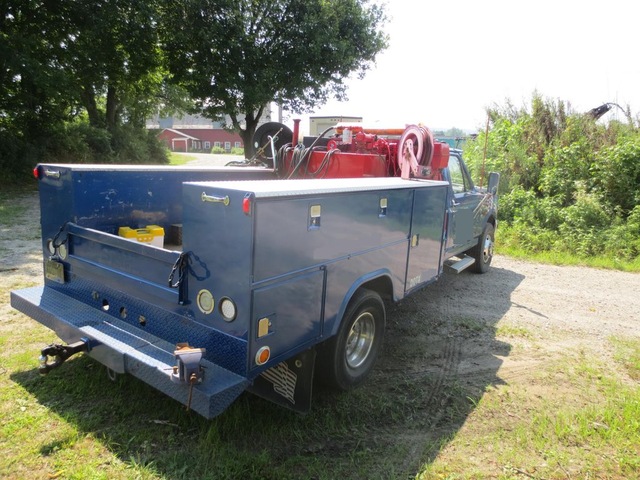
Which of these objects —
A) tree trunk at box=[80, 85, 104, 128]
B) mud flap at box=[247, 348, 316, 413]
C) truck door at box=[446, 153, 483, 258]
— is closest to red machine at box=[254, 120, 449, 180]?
truck door at box=[446, 153, 483, 258]

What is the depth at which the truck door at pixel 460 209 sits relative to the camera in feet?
18.2

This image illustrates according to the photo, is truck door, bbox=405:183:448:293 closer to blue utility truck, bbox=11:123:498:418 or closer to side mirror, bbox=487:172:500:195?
blue utility truck, bbox=11:123:498:418

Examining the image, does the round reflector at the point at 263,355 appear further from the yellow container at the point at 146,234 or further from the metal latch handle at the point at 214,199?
the yellow container at the point at 146,234

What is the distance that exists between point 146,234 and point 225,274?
1493 mm

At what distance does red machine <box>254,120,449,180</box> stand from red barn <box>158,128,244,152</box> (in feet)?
233

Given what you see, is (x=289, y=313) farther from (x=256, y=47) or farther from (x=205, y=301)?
(x=256, y=47)

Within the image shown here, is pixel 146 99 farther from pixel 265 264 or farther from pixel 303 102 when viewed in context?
pixel 265 264

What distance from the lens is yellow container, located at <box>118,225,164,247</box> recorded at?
367 centimetres

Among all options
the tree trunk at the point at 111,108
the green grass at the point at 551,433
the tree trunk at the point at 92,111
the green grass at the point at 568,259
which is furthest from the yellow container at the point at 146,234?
the tree trunk at the point at 111,108

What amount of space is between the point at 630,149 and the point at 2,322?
37.3 ft

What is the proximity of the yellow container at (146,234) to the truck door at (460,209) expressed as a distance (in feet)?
10.1

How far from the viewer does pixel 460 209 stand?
19.2ft

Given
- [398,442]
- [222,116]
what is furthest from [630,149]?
[222,116]

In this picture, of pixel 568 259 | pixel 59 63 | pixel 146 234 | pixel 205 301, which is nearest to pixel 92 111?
pixel 59 63
